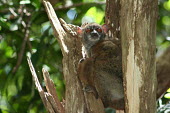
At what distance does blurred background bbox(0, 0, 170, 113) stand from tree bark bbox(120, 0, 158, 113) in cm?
336

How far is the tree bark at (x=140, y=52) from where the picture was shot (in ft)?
14.3

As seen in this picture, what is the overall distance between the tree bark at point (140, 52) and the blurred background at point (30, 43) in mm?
3357

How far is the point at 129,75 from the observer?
4.52 meters

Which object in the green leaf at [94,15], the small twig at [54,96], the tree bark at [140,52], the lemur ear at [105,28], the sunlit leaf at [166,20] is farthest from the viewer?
the sunlit leaf at [166,20]

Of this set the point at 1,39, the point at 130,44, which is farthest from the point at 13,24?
the point at 130,44

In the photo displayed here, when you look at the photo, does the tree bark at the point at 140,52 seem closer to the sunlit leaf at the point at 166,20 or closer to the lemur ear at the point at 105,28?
the lemur ear at the point at 105,28

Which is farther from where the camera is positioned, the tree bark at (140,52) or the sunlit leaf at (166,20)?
the sunlit leaf at (166,20)

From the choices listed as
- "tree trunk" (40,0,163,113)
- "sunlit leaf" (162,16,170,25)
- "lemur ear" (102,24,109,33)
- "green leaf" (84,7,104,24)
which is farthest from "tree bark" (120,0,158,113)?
"sunlit leaf" (162,16,170,25)

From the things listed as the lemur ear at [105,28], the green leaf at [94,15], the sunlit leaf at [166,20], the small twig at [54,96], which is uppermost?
the lemur ear at [105,28]

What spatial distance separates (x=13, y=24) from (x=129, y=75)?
4417mm

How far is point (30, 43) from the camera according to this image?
859 centimetres

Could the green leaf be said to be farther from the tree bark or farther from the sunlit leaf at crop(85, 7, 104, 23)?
the tree bark

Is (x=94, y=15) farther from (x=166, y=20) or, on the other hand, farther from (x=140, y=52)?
(x=140, y=52)

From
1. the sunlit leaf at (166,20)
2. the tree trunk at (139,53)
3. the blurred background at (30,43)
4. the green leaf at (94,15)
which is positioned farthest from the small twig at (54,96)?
the sunlit leaf at (166,20)
